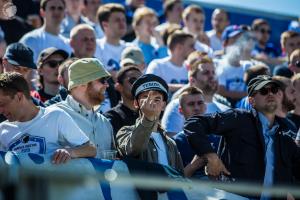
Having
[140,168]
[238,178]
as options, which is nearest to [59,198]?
[140,168]

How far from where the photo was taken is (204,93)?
7832 millimetres

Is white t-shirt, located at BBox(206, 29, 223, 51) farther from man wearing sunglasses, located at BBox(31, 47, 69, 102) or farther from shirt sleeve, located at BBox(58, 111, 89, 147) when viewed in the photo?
shirt sleeve, located at BBox(58, 111, 89, 147)

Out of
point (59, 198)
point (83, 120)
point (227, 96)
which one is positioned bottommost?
point (227, 96)

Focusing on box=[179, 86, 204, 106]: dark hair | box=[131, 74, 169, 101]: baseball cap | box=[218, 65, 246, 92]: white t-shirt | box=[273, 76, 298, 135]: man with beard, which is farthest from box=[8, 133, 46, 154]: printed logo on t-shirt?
box=[218, 65, 246, 92]: white t-shirt

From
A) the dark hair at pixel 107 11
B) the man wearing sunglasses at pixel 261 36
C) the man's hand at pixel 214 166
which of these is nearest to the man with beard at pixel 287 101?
the man's hand at pixel 214 166

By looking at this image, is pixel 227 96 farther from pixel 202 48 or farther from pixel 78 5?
pixel 78 5

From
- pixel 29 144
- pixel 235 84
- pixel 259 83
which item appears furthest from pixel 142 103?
pixel 235 84

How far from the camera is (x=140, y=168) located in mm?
5121

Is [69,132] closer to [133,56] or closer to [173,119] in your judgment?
[173,119]

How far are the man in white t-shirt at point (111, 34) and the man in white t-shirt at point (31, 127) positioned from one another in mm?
4208

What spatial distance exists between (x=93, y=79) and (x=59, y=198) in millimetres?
3622

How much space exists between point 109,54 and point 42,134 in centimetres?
448

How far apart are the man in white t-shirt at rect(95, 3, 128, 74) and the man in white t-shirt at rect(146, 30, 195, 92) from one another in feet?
1.74

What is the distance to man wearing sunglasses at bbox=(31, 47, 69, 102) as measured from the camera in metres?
7.15
